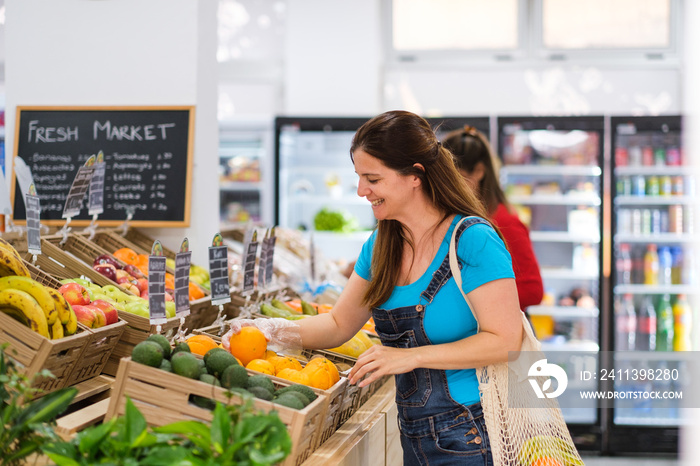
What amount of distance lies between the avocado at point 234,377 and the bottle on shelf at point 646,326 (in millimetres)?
4484

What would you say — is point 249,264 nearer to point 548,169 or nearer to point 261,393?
point 261,393

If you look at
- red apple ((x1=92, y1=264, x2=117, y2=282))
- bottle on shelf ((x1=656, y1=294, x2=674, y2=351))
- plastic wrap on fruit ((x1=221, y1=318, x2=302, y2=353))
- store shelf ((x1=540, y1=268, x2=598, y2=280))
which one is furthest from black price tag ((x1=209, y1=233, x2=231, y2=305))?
bottle on shelf ((x1=656, y1=294, x2=674, y2=351))

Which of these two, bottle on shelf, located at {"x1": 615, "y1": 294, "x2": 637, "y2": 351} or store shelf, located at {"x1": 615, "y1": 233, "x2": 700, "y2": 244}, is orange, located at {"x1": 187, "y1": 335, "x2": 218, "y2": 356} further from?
bottle on shelf, located at {"x1": 615, "y1": 294, "x2": 637, "y2": 351}

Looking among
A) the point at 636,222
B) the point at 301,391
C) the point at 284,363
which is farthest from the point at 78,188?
the point at 636,222

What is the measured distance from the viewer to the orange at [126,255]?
2.77 m

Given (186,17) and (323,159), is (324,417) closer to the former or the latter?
(186,17)

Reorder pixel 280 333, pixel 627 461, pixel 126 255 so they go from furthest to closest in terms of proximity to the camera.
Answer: pixel 627 461, pixel 126 255, pixel 280 333

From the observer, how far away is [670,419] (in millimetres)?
5105

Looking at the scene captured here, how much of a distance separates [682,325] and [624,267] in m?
0.62

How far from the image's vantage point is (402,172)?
1.82 metres

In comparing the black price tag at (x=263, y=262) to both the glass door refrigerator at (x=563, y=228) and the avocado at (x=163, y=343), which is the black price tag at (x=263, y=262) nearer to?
the avocado at (x=163, y=343)

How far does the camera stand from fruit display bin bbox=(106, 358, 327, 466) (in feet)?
4.85

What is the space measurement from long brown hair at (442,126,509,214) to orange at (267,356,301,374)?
140cm

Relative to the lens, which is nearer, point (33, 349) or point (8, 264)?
point (33, 349)
